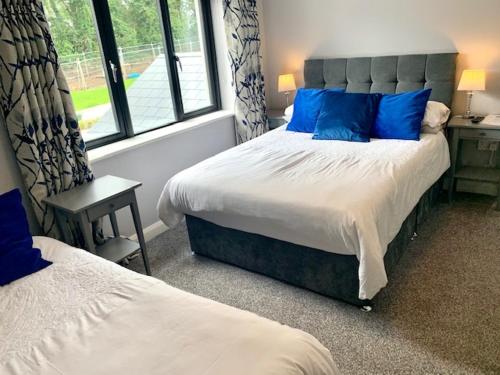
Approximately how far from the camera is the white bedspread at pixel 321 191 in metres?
1.92

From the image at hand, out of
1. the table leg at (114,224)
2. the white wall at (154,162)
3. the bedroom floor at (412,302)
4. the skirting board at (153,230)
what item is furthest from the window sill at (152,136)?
the bedroom floor at (412,302)

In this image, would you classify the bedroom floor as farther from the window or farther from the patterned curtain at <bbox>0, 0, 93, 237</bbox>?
the window

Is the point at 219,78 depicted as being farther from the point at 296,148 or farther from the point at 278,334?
the point at 278,334

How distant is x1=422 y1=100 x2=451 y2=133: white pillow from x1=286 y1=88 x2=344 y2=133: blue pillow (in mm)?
736

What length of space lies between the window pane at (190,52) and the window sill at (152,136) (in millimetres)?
203

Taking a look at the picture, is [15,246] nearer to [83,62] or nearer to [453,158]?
[83,62]

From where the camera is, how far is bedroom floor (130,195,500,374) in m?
1.79

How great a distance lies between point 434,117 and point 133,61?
241 centimetres

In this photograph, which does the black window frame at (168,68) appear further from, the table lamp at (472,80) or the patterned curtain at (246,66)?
the table lamp at (472,80)

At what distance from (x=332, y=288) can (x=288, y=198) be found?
57cm

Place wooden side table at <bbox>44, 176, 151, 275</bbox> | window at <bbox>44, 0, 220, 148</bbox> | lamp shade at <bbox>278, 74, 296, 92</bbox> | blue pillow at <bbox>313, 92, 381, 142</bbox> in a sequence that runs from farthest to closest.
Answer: lamp shade at <bbox>278, 74, 296, 92</bbox>
blue pillow at <bbox>313, 92, 381, 142</bbox>
window at <bbox>44, 0, 220, 148</bbox>
wooden side table at <bbox>44, 176, 151, 275</bbox>

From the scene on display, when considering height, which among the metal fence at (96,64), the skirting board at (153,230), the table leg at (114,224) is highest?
the metal fence at (96,64)

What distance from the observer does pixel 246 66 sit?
3736 millimetres

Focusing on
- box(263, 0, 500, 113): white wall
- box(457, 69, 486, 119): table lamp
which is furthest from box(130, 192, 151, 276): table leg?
box(457, 69, 486, 119): table lamp
